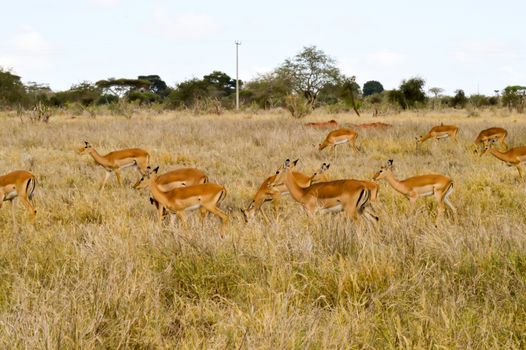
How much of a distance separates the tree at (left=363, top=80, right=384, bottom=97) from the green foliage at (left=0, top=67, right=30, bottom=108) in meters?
62.8

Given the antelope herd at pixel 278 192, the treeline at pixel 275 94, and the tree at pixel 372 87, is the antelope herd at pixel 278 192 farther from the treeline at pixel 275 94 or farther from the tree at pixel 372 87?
the tree at pixel 372 87

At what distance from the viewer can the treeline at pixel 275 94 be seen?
121ft

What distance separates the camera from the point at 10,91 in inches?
1513

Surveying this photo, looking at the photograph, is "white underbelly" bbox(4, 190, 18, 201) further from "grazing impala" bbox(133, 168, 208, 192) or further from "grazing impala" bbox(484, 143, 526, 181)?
"grazing impala" bbox(484, 143, 526, 181)

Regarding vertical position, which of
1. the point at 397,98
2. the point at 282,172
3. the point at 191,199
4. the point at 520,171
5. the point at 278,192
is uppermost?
the point at 397,98

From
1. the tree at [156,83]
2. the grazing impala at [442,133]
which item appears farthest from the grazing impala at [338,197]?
the tree at [156,83]

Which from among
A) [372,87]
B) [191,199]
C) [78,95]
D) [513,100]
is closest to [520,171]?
[191,199]

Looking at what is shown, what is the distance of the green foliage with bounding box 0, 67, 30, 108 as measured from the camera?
37.8m

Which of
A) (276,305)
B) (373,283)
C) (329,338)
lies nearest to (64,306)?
(276,305)

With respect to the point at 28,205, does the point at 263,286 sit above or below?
above

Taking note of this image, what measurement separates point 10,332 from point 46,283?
1184 mm

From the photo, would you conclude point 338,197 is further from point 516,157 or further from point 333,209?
point 516,157

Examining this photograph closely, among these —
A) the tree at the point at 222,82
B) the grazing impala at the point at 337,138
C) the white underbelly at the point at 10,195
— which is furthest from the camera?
the tree at the point at 222,82

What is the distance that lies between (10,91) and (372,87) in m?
65.4
